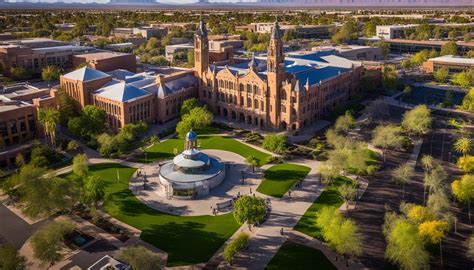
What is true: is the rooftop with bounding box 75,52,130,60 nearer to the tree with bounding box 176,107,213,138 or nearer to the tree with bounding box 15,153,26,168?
the tree with bounding box 176,107,213,138

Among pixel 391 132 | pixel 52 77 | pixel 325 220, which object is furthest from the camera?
pixel 52 77

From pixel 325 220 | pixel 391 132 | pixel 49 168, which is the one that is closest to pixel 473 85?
pixel 391 132

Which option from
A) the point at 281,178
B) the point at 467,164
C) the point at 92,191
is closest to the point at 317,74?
the point at 281,178

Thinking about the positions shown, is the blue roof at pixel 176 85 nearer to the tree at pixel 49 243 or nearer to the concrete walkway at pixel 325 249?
the tree at pixel 49 243

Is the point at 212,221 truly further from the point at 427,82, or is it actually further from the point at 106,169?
the point at 427,82

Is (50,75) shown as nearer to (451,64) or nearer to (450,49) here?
(451,64)

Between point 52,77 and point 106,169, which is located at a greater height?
point 52,77

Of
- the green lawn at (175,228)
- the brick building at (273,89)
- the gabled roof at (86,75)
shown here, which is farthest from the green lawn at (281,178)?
the gabled roof at (86,75)
